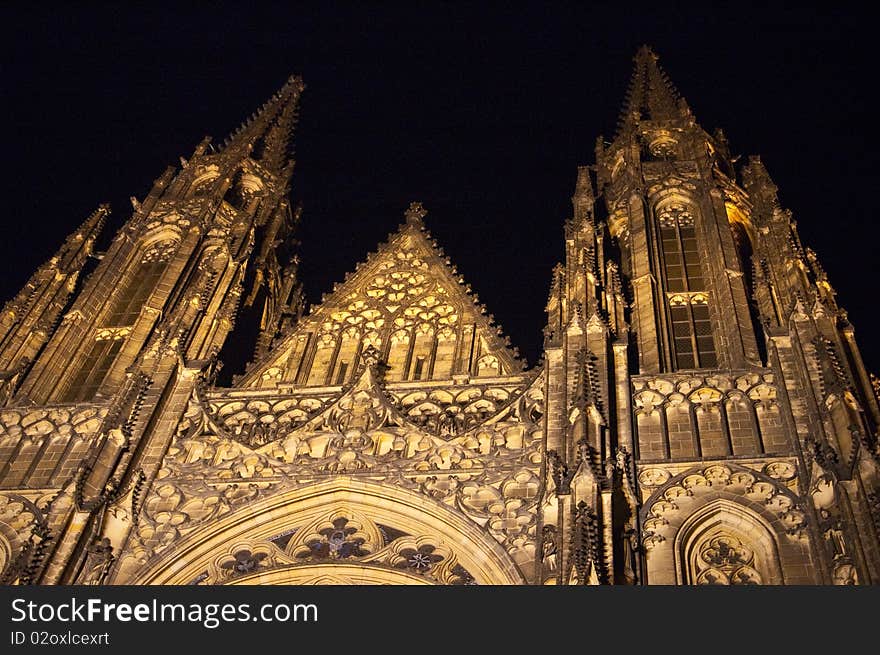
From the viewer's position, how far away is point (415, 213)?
25688mm

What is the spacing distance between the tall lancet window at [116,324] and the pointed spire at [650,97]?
12.5 metres

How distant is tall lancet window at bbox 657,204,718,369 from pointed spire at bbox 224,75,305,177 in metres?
11.5

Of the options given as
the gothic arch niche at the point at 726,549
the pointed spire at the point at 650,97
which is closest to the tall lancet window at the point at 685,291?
the gothic arch niche at the point at 726,549

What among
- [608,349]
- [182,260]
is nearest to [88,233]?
[182,260]

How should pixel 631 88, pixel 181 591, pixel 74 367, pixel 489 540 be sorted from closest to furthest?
pixel 181 591 → pixel 489 540 → pixel 74 367 → pixel 631 88

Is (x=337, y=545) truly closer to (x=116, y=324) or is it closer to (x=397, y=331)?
(x=397, y=331)

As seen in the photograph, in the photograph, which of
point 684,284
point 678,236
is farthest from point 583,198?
point 684,284

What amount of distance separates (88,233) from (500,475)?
1368 centimetres

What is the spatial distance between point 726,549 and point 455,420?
4772 millimetres

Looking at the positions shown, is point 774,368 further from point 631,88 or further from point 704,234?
point 631,88

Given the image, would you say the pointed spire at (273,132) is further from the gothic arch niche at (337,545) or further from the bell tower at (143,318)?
the gothic arch niche at (337,545)

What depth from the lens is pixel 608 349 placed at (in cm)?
1931

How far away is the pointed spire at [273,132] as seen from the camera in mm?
31625

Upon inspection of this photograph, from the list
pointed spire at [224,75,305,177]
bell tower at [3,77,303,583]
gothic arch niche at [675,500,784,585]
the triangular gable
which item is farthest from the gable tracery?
pointed spire at [224,75,305,177]
